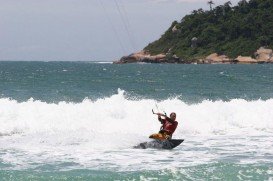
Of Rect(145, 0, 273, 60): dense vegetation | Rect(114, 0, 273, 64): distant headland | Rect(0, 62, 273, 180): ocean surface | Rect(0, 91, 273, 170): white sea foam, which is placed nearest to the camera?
Rect(0, 62, 273, 180): ocean surface

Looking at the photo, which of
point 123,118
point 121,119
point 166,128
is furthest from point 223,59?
point 166,128

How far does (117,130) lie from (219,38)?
484 feet

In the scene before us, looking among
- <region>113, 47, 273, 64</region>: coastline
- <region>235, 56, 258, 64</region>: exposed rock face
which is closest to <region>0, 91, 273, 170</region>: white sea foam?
<region>235, 56, 258, 64</region>: exposed rock face

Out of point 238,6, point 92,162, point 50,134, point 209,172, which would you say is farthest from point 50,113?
point 238,6

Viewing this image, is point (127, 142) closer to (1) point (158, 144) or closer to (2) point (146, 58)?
(1) point (158, 144)

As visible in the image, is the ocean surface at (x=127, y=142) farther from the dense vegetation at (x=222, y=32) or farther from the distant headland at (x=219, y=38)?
the dense vegetation at (x=222, y=32)

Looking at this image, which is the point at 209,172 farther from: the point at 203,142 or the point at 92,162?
the point at 203,142

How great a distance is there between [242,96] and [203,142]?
28196 mm

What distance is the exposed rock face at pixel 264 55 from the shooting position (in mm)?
158250

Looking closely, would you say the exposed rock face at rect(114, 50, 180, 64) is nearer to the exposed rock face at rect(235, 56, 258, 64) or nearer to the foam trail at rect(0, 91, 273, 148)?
the exposed rock face at rect(235, 56, 258, 64)

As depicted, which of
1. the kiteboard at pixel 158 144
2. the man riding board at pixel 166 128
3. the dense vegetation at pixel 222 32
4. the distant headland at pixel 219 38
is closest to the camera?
the kiteboard at pixel 158 144

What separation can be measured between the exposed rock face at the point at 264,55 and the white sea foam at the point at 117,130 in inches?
4855

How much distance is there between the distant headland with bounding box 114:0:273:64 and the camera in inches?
6363

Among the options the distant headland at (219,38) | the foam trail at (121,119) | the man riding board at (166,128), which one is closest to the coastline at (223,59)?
the distant headland at (219,38)
